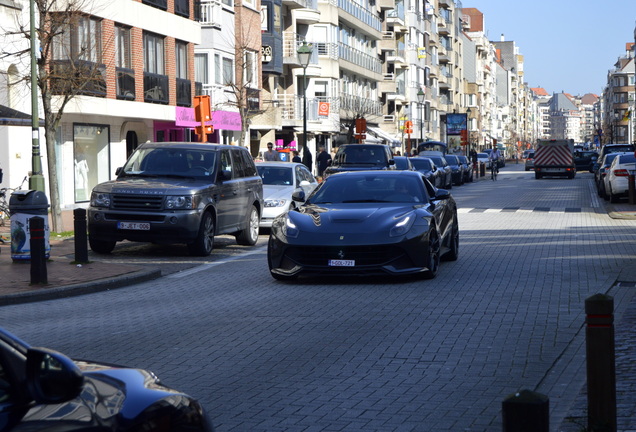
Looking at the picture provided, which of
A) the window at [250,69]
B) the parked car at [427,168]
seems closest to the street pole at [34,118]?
the parked car at [427,168]

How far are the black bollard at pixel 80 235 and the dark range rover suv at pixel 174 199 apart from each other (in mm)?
1397

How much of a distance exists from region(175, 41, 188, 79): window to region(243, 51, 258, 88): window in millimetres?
4447

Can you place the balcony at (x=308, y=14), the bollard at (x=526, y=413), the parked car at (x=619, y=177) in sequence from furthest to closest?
the balcony at (x=308, y=14)
the parked car at (x=619, y=177)
the bollard at (x=526, y=413)

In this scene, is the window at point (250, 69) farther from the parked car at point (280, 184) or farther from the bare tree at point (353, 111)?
the parked car at point (280, 184)

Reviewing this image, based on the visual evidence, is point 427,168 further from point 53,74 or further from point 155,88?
point 53,74

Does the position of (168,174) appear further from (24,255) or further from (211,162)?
(24,255)

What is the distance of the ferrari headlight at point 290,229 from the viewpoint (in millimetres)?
12828

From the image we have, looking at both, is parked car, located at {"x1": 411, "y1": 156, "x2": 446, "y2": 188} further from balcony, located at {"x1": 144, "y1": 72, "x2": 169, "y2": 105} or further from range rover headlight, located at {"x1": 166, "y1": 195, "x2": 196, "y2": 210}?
range rover headlight, located at {"x1": 166, "y1": 195, "x2": 196, "y2": 210}

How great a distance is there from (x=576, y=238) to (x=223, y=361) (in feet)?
41.5

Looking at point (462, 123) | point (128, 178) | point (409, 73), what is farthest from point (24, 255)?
point (409, 73)

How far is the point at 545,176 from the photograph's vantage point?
65.4 m

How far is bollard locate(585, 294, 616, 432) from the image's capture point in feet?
16.6

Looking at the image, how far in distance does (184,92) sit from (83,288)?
28.8 m

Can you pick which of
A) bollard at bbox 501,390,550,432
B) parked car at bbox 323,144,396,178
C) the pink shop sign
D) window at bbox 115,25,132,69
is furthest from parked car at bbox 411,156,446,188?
bollard at bbox 501,390,550,432
